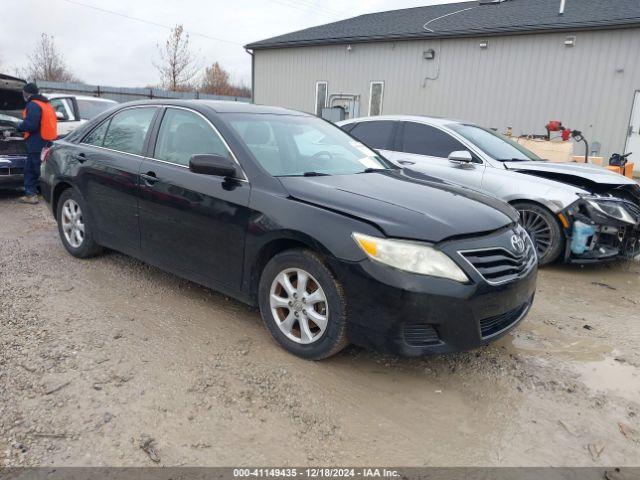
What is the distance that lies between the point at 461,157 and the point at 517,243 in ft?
8.49

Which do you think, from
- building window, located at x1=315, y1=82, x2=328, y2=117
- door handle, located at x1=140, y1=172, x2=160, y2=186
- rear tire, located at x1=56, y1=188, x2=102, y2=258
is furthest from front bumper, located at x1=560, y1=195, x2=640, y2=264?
building window, located at x1=315, y1=82, x2=328, y2=117

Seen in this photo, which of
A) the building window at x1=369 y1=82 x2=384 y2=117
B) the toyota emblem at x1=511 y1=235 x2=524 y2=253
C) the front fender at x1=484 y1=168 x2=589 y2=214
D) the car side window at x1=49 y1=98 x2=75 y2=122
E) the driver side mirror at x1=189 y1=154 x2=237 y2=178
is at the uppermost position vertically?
the building window at x1=369 y1=82 x2=384 y2=117

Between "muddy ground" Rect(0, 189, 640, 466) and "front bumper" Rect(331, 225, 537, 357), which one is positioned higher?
"front bumper" Rect(331, 225, 537, 357)

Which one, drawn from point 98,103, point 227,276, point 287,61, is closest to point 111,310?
point 227,276

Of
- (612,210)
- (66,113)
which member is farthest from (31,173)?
(612,210)

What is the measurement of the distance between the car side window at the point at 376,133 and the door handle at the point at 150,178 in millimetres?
3277

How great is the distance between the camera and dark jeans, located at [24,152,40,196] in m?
7.59

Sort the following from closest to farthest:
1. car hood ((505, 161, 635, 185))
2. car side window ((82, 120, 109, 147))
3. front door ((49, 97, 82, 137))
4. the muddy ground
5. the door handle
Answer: the muddy ground, the door handle, car side window ((82, 120, 109, 147)), car hood ((505, 161, 635, 185)), front door ((49, 97, 82, 137))

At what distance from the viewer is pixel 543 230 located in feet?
17.2

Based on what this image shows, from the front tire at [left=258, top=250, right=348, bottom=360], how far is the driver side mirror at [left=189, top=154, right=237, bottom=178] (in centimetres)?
68

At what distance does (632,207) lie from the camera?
5281 millimetres

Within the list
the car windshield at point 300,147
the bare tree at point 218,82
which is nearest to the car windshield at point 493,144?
the car windshield at point 300,147

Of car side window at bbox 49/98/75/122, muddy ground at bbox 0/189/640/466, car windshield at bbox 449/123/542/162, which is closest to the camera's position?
muddy ground at bbox 0/189/640/466

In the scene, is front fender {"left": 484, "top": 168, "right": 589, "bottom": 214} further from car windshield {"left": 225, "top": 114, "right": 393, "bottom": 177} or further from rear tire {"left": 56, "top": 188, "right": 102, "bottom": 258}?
rear tire {"left": 56, "top": 188, "right": 102, "bottom": 258}
